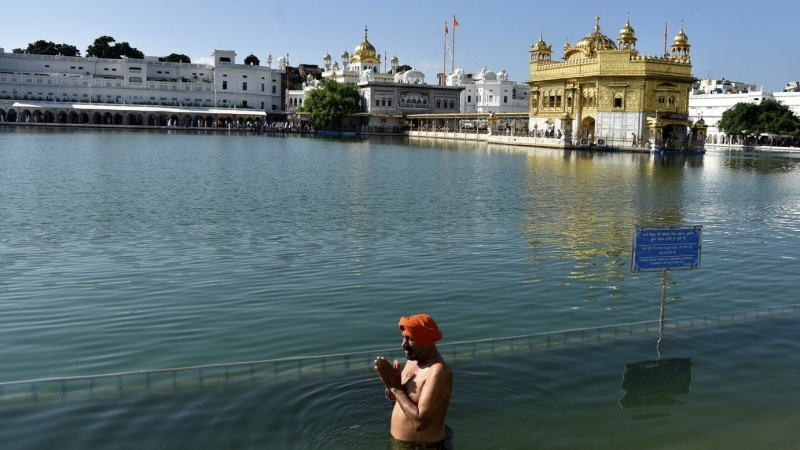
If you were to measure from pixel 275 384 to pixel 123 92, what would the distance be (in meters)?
109

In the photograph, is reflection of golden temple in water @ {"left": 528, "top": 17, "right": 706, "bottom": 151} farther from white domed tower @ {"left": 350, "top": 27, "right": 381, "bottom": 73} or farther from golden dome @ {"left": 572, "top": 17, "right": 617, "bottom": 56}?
white domed tower @ {"left": 350, "top": 27, "right": 381, "bottom": 73}

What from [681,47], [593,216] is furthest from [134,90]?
[593,216]

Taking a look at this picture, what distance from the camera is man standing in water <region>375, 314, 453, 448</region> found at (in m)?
5.64

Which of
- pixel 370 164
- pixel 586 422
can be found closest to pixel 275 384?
pixel 586 422

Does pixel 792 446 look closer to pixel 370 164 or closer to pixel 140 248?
pixel 140 248

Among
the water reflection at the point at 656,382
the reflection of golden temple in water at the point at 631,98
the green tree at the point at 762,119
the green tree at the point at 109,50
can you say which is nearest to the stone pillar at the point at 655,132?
the reflection of golden temple in water at the point at 631,98

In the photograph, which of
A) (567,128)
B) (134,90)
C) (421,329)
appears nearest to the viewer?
(421,329)

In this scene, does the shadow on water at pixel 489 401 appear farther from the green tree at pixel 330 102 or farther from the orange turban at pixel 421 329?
the green tree at pixel 330 102

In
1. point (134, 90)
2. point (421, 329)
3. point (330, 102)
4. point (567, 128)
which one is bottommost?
point (421, 329)

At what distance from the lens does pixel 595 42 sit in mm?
76938

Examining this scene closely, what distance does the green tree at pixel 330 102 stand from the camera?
97.8m

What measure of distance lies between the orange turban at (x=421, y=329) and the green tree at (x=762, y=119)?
83.8m

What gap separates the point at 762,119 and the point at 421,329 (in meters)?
85.1

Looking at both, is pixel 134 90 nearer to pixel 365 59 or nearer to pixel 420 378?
pixel 365 59
